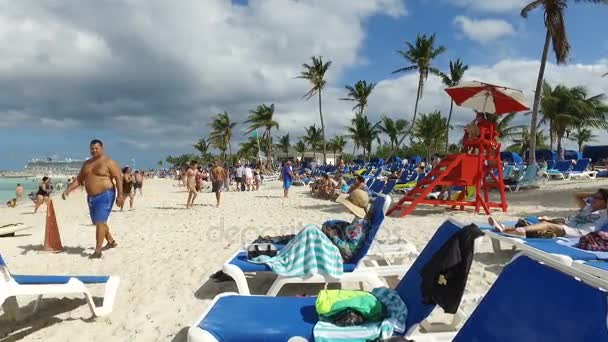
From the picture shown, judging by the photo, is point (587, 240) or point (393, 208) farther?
point (393, 208)

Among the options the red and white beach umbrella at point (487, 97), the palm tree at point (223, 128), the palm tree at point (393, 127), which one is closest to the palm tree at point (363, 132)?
the palm tree at point (393, 127)

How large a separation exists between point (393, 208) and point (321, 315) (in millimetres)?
6650

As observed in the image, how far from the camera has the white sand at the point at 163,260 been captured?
3.39 meters

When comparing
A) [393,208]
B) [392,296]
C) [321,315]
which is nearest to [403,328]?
[392,296]

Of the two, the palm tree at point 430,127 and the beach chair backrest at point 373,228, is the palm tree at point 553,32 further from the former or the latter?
the palm tree at point 430,127

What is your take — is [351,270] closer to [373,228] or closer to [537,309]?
[373,228]

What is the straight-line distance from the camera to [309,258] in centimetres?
353

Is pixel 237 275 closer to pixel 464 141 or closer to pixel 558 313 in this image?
pixel 558 313

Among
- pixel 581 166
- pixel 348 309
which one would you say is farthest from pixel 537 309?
pixel 581 166

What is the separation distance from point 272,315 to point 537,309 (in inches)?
56.8

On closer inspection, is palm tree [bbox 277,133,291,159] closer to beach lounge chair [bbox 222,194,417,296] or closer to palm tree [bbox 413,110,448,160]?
palm tree [bbox 413,110,448,160]

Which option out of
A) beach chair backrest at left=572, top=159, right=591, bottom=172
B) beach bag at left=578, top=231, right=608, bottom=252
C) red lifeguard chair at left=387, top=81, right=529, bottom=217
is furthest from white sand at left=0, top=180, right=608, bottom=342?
beach chair backrest at left=572, top=159, right=591, bottom=172

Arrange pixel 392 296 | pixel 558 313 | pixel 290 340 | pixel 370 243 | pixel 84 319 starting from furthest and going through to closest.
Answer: pixel 370 243 → pixel 84 319 → pixel 392 296 → pixel 290 340 → pixel 558 313

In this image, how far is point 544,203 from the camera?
34.2 feet
